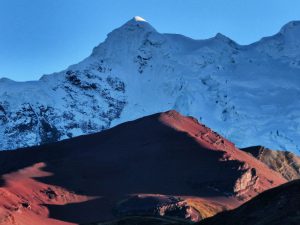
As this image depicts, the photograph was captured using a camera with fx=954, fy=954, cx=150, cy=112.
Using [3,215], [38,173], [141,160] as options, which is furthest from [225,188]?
[3,215]

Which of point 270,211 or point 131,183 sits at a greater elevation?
point 131,183

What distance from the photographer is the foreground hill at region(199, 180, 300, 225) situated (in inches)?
2334

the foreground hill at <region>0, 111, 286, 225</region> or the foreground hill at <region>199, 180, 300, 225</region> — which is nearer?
the foreground hill at <region>199, 180, 300, 225</region>

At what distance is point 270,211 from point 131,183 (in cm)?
11443

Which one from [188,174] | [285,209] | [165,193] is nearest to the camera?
[285,209]

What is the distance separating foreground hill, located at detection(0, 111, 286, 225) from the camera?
15100 centimetres

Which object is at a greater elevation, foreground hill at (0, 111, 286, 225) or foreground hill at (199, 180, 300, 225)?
foreground hill at (0, 111, 286, 225)

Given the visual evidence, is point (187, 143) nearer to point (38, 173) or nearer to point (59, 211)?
point (38, 173)

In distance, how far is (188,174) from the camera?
180000 millimetres

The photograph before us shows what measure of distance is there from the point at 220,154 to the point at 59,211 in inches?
1840

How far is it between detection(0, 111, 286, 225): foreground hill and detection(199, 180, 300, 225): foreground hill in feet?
235

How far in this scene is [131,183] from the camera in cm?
17500

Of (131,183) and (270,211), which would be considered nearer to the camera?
(270,211)

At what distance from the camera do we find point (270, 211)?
2414 inches
